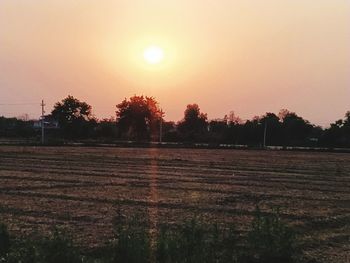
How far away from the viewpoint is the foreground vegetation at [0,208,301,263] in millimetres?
6969

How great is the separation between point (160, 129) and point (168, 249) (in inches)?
3552

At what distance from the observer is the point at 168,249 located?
7.45 m

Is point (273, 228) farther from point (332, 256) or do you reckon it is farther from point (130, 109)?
point (130, 109)

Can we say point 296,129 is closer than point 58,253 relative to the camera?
No

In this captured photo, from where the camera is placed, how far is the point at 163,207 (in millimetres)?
13945

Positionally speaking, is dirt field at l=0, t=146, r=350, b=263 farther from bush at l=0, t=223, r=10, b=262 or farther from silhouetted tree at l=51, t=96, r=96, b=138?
silhouetted tree at l=51, t=96, r=96, b=138

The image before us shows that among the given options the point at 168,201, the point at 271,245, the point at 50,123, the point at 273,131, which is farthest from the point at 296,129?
the point at 271,245

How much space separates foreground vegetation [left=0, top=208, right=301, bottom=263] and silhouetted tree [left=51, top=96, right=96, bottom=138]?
92.4m

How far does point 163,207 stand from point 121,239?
6.42 metres

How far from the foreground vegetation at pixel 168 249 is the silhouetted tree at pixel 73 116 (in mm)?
92400

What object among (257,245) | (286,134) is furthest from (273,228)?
(286,134)

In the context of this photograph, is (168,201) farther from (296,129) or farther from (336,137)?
(296,129)

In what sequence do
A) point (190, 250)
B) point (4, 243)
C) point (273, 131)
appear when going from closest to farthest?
point (190, 250)
point (4, 243)
point (273, 131)

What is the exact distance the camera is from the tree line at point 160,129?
94.9 meters
